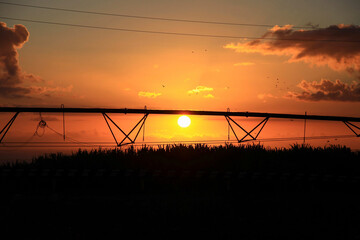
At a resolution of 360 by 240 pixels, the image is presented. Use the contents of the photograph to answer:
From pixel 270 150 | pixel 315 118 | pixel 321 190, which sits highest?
pixel 315 118

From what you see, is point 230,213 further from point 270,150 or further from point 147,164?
point 270,150

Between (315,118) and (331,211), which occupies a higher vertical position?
(315,118)

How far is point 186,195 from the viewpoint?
19.4 meters

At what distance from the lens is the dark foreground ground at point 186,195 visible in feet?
46.2

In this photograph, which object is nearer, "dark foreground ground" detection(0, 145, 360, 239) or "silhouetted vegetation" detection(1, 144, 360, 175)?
"dark foreground ground" detection(0, 145, 360, 239)

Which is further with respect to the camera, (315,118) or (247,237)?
(315,118)

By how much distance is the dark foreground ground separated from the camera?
1409 centimetres

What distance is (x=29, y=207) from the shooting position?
17.0 meters

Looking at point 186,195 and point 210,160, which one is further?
point 210,160

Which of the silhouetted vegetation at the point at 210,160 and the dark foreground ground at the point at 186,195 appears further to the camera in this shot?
the silhouetted vegetation at the point at 210,160

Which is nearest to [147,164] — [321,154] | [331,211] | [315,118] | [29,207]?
[29,207]

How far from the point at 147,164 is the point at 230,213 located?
9.55 m

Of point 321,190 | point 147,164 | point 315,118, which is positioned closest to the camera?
point 321,190

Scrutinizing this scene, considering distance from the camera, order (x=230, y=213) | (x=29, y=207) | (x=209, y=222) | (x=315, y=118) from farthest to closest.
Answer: (x=315, y=118)
(x=29, y=207)
(x=230, y=213)
(x=209, y=222)
